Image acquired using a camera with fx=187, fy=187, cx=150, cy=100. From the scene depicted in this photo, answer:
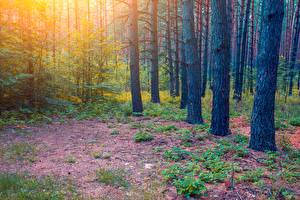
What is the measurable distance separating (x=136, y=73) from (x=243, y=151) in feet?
23.2

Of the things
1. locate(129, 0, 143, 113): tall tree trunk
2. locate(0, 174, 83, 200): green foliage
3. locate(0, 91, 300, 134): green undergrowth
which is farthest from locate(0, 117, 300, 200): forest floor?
locate(129, 0, 143, 113): tall tree trunk

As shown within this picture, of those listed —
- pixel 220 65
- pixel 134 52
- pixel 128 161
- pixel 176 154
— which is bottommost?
pixel 128 161

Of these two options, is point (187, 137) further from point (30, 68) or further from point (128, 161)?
Result: point (30, 68)

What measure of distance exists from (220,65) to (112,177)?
191 inches

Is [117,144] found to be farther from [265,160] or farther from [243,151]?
[265,160]

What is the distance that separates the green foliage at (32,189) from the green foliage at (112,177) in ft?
1.89

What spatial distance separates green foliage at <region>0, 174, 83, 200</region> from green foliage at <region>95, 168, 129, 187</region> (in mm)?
577

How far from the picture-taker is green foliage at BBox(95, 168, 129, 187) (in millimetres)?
3486

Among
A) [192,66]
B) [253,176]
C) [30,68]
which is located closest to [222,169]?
[253,176]

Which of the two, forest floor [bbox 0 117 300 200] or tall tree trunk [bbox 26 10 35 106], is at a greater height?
tall tree trunk [bbox 26 10 35 106]

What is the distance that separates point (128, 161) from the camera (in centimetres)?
464

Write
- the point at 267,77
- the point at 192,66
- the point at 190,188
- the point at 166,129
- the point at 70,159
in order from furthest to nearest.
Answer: the point at 192,66 → the point at 166,129 → the point at 267,77 → the point at 70,159 → the point at 190,188

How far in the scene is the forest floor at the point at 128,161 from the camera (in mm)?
3152

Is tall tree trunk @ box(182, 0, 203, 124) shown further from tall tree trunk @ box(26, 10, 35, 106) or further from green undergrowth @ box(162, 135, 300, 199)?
tall tree trunk @ box(26, 10, 35, 106)
